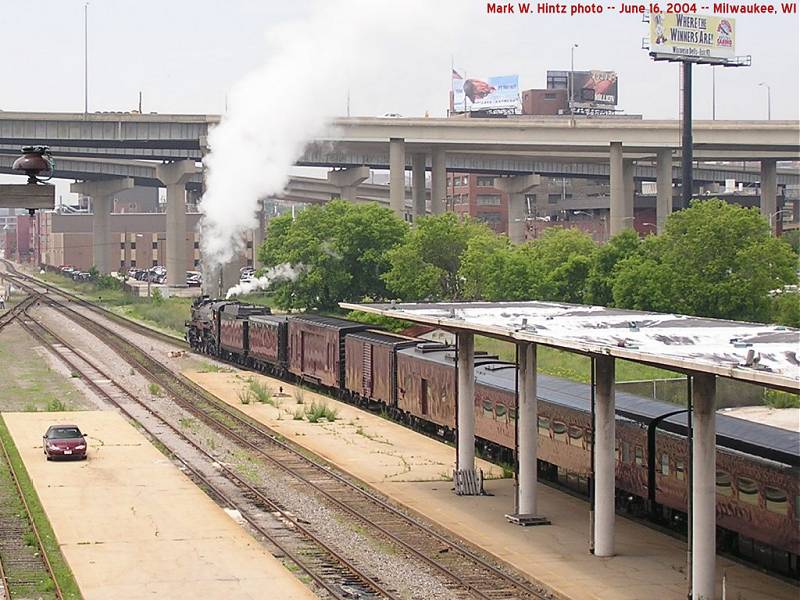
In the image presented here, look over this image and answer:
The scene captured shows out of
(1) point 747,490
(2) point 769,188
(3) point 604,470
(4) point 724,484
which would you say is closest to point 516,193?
(2) point 769,188

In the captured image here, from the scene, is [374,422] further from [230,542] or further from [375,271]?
[375,271]

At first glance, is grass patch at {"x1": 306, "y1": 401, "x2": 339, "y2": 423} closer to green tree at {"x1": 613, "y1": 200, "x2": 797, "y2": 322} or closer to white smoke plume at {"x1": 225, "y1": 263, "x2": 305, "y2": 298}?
green tree at {"x1": 613, "y1": 200, "x2": 797, "y2": 322}

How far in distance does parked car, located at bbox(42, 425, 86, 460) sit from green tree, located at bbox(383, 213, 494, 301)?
41.1 m

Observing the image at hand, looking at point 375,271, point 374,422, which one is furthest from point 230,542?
point 375,271

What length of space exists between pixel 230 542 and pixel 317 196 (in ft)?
472

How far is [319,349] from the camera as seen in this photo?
174 ft

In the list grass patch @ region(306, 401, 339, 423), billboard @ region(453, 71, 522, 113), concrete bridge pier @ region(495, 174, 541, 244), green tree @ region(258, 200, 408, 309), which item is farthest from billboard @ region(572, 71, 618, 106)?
grass patch @ region(306, 401, 339, 423)

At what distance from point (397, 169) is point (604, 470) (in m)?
76.3

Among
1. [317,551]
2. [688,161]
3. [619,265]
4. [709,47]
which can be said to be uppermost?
[709,47]

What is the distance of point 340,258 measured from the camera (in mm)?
84000

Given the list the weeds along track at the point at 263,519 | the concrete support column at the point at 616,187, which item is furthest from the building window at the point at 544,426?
the concrete support column at the point at 616,187

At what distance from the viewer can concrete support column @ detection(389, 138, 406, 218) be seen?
101 metres

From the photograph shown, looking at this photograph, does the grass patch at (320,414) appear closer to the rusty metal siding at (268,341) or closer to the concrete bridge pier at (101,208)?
the rusty metal siding at (268,341)

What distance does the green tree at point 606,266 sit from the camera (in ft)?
229
